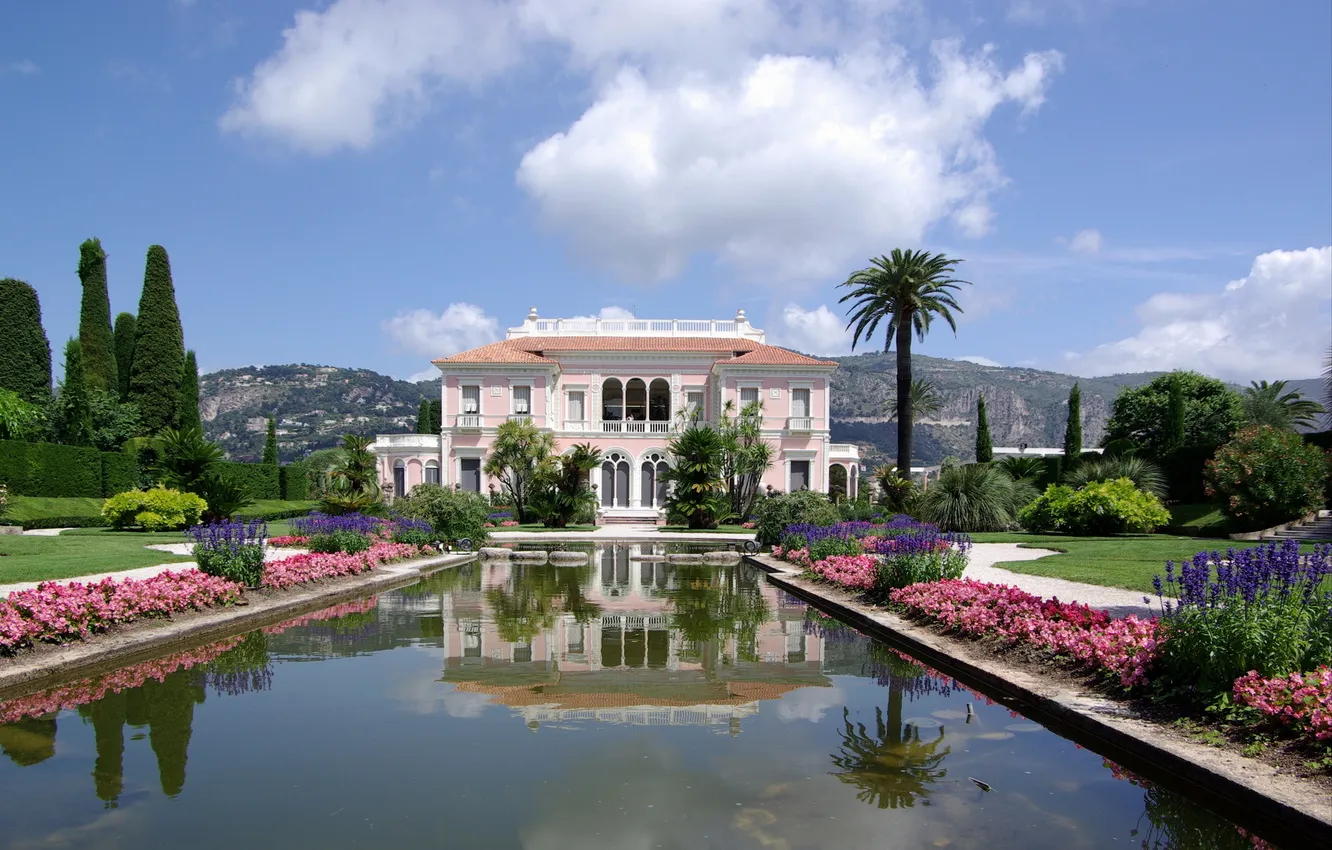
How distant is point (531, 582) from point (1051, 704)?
37.0 feet

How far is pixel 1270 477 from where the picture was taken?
81.8 ft

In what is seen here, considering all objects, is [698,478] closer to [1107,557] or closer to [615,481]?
[615,481]

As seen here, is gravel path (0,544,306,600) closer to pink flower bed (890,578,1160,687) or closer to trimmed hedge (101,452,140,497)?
pink flower bed (890,578,1160,687)

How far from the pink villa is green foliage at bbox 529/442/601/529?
5.57m

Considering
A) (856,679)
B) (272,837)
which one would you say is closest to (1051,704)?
(856,679)

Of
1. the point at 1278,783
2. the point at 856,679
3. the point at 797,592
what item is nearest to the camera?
the point at 1278,783

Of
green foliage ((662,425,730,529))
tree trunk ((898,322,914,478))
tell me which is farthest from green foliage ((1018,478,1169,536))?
green foliage ((662,425,730,529))

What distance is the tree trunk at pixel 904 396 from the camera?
1369 inches

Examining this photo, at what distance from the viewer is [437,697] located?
7266mm

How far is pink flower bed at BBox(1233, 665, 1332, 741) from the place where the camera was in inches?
197

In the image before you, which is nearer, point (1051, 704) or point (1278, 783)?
point (1278, 783)

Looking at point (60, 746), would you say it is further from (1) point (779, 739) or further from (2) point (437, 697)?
(1) point (779, 739)

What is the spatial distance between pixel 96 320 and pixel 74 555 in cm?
2999

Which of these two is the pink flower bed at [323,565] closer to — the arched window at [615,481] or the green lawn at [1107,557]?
the green lawn at [1107,557]
